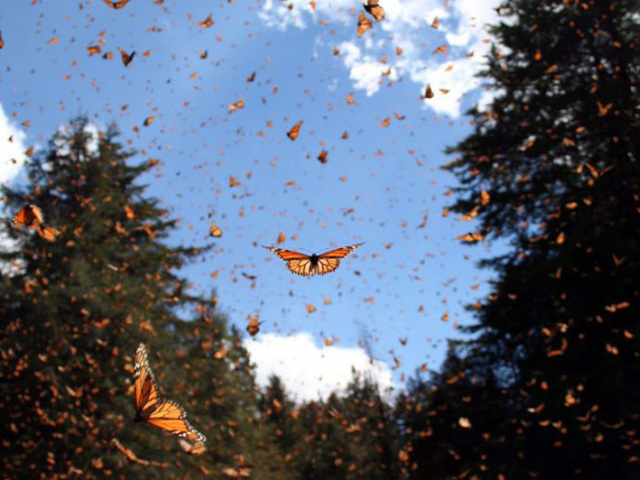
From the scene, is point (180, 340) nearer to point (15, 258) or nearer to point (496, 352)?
point (15, 258)

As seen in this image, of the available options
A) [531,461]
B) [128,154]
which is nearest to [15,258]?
[128,154]

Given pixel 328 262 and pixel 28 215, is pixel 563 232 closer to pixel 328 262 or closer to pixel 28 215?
pixel 328 262

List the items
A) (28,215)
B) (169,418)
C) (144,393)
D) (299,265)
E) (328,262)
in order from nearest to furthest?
1. (144,393)
2. (169,418)
3. (28,215)
4. (328,262)
5. (299,265)

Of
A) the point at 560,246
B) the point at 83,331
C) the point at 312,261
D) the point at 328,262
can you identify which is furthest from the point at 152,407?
the point at 83,331

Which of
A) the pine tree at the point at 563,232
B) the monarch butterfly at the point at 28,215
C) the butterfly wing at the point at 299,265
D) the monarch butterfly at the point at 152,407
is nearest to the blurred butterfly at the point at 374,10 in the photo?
the butterfly wing at the point at 299,265

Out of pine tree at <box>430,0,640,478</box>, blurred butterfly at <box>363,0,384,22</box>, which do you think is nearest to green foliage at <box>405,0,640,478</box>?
pine tree at <box>430,0,640,478</box>

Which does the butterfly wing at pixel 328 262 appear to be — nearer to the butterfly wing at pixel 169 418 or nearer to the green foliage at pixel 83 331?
the butterfly wing at pixel 169 418
